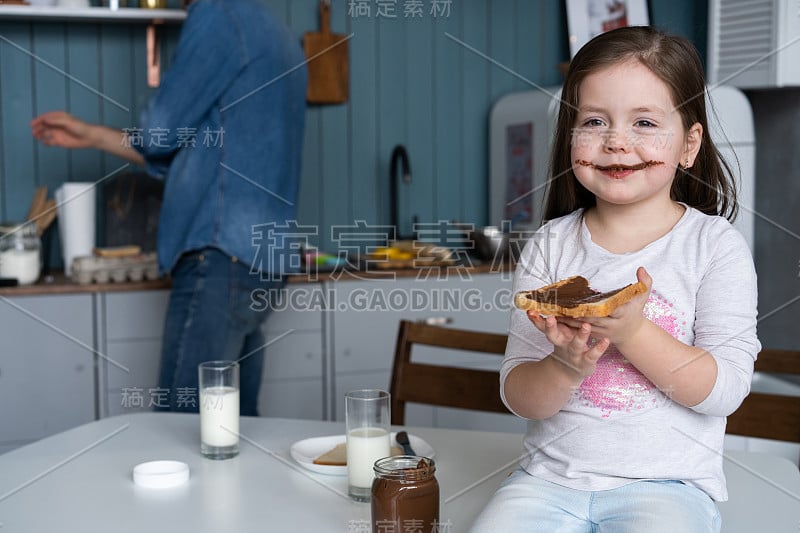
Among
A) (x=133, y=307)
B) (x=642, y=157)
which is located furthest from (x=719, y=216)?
(x=133, y=307)

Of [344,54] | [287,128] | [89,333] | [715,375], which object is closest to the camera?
[715,375]

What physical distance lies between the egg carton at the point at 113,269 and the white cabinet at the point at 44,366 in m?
0.07

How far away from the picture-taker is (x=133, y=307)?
2275mm

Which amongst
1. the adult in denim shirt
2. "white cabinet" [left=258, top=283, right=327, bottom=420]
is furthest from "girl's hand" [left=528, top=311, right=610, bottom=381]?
Answer: "white cabinet" [left=258, top=283, right=327, bottom=420]

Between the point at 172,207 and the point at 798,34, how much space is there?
1.77 metres

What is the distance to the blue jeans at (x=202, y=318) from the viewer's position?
6.15 ft

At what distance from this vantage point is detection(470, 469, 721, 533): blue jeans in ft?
2.76

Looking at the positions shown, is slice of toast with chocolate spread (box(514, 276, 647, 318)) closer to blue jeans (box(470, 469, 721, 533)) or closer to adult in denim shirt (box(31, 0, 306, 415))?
blue jeans (box(470, 469, 721, 533))

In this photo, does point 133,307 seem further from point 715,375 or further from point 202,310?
point 715,375

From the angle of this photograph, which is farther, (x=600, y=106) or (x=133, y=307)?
(x=133, y=307)

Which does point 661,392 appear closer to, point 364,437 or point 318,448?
point 364,437

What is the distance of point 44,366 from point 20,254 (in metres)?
0.29

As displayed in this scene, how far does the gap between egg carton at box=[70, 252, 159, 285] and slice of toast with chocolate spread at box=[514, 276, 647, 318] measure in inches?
65.6

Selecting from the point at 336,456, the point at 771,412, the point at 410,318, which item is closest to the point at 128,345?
the point at 410,318
